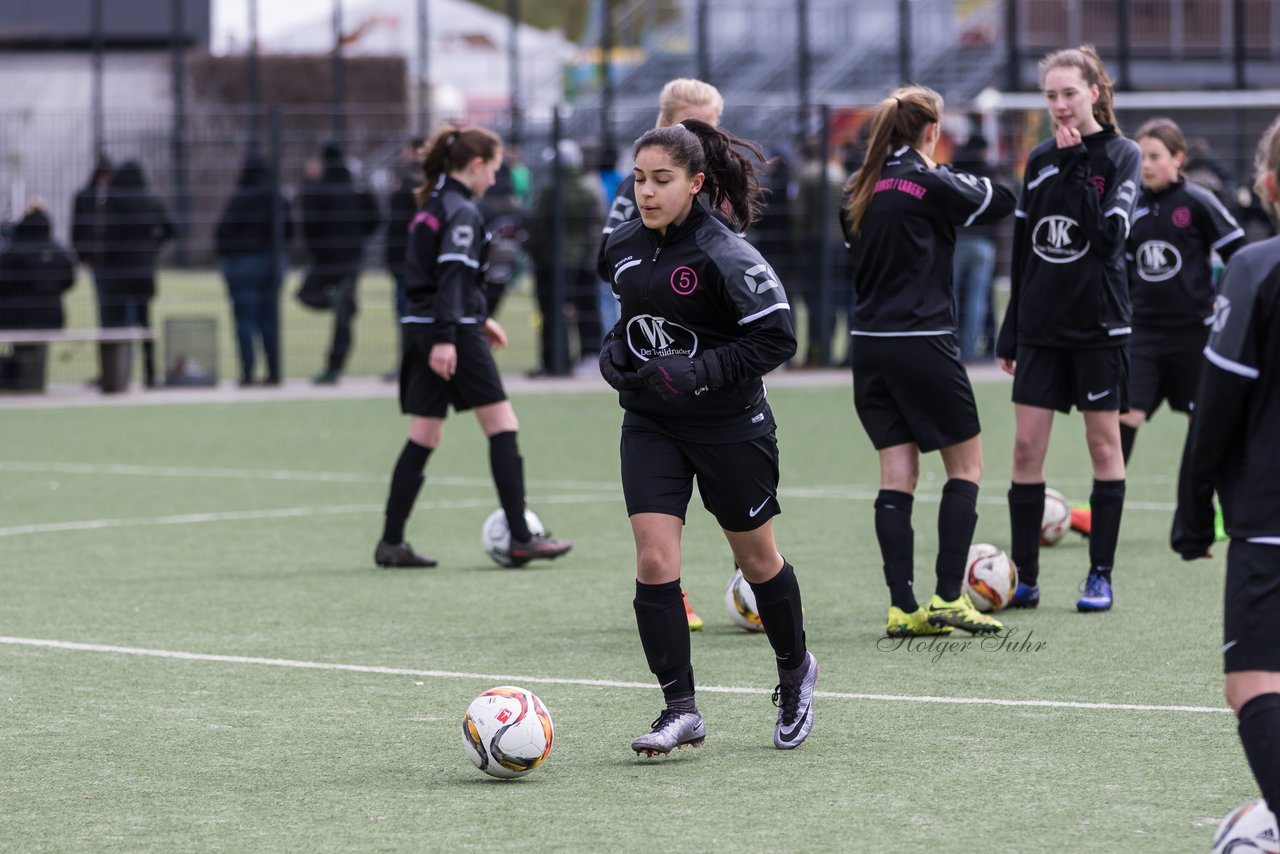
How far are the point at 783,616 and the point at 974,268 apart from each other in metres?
14.0

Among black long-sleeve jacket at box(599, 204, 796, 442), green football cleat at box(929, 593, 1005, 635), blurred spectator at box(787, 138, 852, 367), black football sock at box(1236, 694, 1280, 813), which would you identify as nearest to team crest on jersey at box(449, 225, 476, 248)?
green football cleat at box(929, 593, 1005, 635)

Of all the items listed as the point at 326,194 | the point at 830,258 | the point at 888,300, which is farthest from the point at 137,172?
the point at 888,300

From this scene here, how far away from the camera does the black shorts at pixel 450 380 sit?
915cm

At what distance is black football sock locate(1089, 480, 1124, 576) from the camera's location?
7848 millimetres

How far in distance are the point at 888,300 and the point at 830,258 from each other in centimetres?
1274

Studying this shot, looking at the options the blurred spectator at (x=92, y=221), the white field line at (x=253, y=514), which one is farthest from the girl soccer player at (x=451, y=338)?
the blurred spectator at (x=92, y=221)

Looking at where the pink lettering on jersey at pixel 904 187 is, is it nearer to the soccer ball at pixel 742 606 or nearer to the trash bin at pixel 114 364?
the soccer ball at pixel 742 606

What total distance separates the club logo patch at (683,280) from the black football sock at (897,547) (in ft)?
6.89

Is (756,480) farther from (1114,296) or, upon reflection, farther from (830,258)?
(830,258)

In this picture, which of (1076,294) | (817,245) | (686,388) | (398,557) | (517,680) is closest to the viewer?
(686,388)

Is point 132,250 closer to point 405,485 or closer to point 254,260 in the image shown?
point 254,260

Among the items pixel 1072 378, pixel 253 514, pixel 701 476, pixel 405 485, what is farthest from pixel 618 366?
A: pixel 253 514

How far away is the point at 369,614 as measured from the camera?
26.8 ft

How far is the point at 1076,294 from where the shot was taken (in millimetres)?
7566
